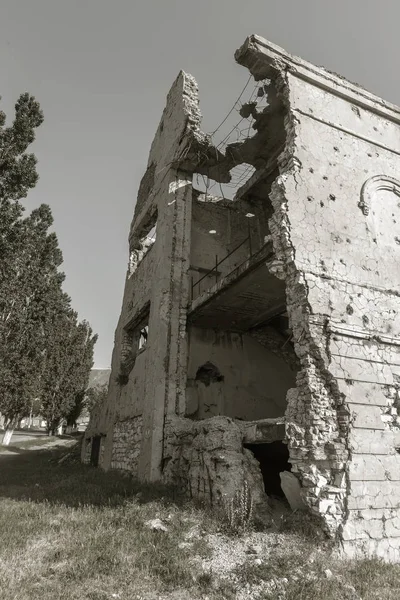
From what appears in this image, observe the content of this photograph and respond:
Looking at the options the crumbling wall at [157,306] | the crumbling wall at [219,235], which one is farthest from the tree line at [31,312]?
the crumbling wall at [219,235]

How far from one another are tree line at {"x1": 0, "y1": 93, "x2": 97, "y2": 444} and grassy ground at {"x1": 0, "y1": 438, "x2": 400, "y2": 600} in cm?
1061

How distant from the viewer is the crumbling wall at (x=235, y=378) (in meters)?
10.7

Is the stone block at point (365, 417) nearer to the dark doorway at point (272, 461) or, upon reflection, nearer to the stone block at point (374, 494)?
the stone block at point (374, 494)

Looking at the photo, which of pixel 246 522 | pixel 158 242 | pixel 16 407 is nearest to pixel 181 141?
pixel 158 242

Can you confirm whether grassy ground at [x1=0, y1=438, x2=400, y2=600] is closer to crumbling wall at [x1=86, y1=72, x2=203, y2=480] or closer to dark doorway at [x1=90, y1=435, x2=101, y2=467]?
crumbling wall at [x1=86, y1=72, x2=203, y2=480]

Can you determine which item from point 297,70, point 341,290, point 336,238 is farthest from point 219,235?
point 341,290

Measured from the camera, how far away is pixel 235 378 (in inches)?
443

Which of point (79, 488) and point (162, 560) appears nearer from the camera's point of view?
point (162, 560)

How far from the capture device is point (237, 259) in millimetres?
13188

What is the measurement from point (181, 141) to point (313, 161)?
5.45 meters

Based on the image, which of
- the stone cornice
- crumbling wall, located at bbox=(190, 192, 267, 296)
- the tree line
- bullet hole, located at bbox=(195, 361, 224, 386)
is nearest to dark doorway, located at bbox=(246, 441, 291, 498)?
bullet hole, located at bbox=(195, 361, 224, 386)

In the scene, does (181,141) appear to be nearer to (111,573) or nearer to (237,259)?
(237,259)

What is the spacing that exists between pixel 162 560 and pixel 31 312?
18040mm

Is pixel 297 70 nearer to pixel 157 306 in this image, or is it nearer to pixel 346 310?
pixel 346 310
